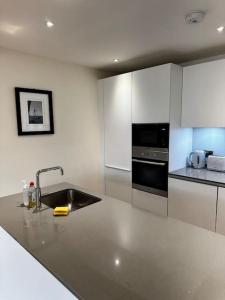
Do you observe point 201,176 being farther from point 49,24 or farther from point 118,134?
point 49,24

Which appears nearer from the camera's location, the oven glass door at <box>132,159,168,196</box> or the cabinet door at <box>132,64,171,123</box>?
the cabinet door at <box>132,64,171,123</box>

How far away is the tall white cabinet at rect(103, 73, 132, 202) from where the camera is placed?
9.41 feet

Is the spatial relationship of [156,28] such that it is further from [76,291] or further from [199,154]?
[76,291]

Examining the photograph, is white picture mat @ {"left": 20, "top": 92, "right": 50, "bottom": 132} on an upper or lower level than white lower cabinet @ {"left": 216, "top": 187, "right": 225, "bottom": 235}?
upper

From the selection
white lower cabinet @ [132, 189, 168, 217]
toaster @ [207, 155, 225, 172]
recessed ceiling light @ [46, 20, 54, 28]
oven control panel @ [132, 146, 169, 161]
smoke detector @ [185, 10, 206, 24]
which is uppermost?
recessed ceiling light @ [46, 20, 54, 28]

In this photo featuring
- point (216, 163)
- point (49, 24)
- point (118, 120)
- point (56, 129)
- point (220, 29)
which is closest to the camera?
point (49, 24)

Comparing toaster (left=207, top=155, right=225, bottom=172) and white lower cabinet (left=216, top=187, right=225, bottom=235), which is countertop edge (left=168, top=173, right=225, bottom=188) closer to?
white lower cabinet (left=216, top=187, right=225, bottom=235)

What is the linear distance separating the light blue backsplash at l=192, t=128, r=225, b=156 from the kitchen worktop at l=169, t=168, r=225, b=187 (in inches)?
12.5

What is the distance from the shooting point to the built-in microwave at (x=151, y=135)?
247 centimetres

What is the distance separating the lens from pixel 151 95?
2.54m

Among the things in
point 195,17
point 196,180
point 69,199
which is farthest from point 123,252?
point 195,17

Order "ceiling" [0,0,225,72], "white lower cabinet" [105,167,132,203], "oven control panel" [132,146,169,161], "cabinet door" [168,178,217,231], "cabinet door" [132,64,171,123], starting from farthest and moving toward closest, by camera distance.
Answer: "white lower cabinet" [105,167,132,203] < "oven control panel" [132,146,169,161] < "cabinet door" [132,64,171,123] < "cabinet door" [168,178,217,231] < "ceiling" [0,0,225,72]

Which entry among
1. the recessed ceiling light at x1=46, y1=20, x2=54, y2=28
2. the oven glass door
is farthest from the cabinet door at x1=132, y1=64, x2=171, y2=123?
the recessed ceiling light at x1=46, y1=20, x2=54, y2=28

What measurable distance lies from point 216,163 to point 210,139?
0.34 m
